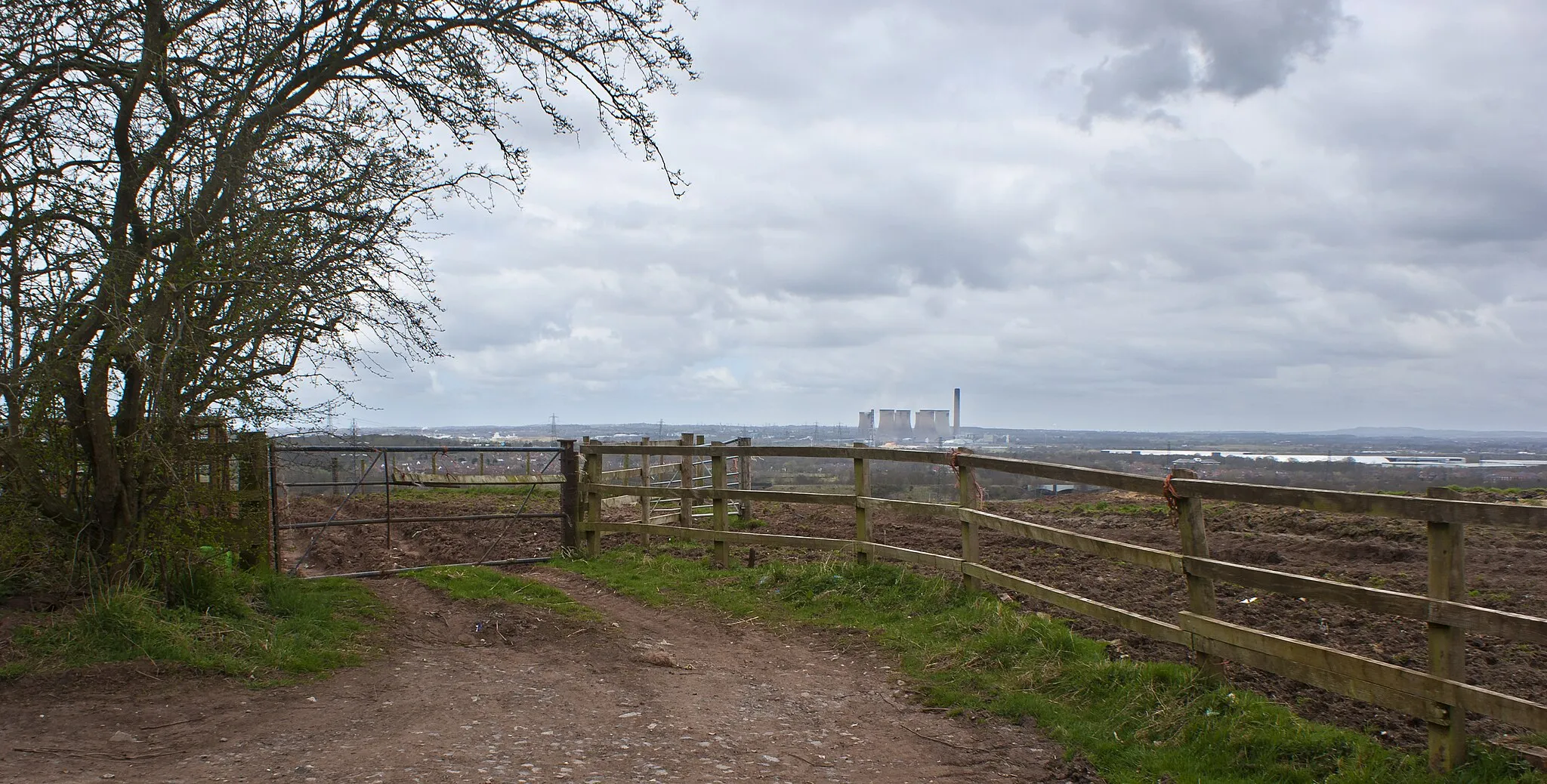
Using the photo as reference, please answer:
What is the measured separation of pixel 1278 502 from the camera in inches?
188

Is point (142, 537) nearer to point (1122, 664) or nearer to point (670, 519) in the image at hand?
point (1122, 664)

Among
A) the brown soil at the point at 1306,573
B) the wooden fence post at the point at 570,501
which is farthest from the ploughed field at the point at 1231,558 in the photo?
the wooden fence post at the point at 570,501

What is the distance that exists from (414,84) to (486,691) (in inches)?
199

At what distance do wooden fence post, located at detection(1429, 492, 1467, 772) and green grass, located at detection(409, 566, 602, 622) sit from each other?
5.71m

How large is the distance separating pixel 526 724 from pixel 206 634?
2783mm

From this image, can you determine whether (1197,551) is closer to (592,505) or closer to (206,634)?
(206,634)

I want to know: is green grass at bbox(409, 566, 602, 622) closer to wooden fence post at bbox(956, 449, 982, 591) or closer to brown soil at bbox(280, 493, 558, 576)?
brown soil at bbox(280, 493, 558, 576)

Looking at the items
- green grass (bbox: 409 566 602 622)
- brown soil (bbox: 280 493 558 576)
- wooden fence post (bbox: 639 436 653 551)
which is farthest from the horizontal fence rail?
brown soil (bbox: 280 493 558 576)

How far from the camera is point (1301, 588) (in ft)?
15.1

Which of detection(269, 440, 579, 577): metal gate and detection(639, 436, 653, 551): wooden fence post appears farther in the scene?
detection(639, 436, 653, 551): wooden fence post

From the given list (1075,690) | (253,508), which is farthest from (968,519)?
(253,508)

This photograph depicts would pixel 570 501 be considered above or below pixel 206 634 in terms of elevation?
above

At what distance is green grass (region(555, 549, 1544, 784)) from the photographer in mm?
4289

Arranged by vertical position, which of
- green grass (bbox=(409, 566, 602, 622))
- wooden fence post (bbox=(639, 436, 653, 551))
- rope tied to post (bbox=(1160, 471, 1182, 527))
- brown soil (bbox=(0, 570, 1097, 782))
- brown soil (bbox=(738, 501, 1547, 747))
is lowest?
brown soil (bbox=(0, 570, 1097, 782))
